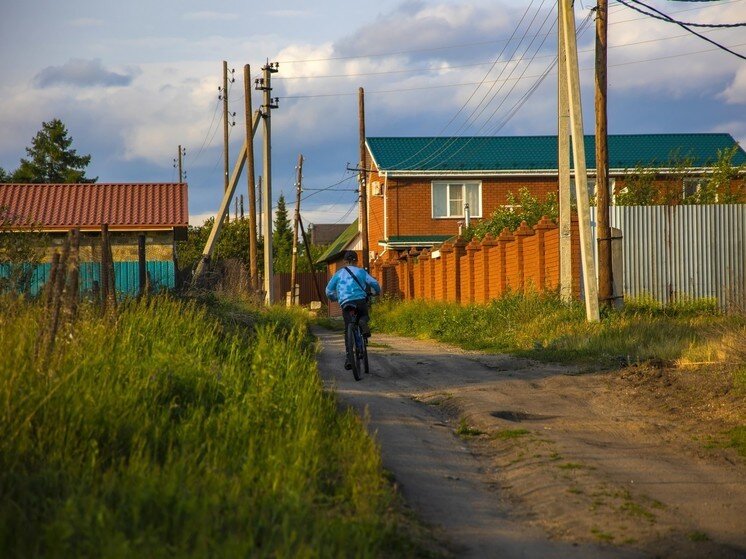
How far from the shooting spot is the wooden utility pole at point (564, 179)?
20.1 m

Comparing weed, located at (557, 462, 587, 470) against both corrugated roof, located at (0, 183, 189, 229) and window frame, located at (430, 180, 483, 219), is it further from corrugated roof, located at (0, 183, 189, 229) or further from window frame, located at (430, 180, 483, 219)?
window frame, located at (430, 180, 483, 219)

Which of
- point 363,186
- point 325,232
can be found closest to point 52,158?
point 363,186

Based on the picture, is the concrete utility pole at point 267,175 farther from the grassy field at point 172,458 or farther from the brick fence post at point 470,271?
the grassy field at point 172,458

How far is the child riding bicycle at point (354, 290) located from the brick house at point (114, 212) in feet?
43.1

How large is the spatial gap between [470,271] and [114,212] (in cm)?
998

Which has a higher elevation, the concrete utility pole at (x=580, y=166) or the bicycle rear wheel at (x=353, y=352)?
the concrete utility pole at (x=580, y=166)

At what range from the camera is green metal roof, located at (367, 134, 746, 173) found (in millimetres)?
40938

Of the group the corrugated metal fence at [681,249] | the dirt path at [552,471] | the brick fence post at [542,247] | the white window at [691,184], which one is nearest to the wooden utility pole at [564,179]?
the brick fence post at [542,247]

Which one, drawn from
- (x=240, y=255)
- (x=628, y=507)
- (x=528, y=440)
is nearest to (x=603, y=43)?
(x=528, y=440)

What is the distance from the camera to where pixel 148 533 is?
4.98m

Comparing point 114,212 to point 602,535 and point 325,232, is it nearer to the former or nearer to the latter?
point 602,535

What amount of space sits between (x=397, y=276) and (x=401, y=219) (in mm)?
2515

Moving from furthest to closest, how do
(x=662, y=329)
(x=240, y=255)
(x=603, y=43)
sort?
1. (x=240, y=255)
2. (x=603, y=43)
3. (x=662, y=329)

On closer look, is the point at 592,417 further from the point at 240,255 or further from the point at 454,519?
the point at 240,255
